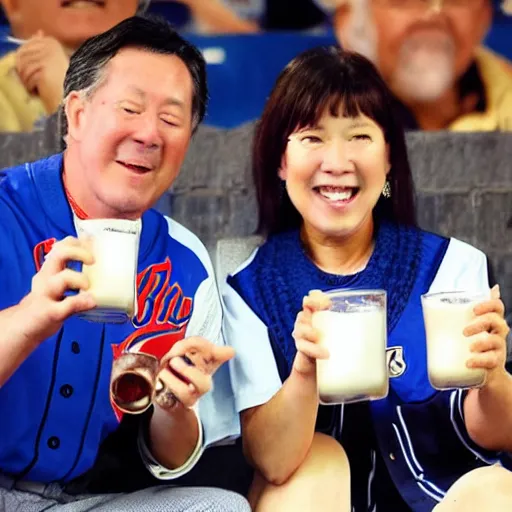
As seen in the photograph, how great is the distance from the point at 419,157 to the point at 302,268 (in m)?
0.40

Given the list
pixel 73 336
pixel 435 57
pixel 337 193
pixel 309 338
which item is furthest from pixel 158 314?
pixel 435 57

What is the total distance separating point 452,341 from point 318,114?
639mm

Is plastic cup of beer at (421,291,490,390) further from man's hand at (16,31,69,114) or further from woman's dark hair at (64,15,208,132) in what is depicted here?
man's hand at (16,31,69,114)

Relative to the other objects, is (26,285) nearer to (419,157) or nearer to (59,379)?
(59,379)

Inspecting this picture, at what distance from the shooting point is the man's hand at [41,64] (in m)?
2.28

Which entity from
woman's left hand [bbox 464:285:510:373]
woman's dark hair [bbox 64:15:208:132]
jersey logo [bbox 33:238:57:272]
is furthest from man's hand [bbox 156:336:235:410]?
woman's dark hair [bbox 64:15:208:132]

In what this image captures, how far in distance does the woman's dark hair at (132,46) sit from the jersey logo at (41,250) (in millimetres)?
368

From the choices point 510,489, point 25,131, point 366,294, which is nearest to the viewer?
point 366,294

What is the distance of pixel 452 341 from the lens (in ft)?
6.45

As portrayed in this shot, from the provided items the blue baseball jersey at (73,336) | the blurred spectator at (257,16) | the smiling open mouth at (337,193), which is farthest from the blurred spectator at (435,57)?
the blue baseball jersey at (73,336)

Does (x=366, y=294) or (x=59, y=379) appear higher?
(x=366, y=294)

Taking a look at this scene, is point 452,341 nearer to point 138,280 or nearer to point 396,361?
point 396,361

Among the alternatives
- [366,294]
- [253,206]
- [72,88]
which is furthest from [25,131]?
[366,294]

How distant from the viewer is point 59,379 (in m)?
2.12
